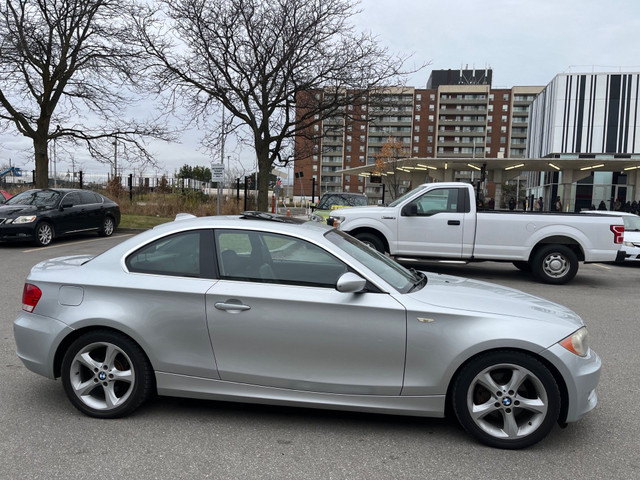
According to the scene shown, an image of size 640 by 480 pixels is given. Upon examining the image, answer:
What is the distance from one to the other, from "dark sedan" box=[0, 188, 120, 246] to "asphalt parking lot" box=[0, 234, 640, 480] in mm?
10327

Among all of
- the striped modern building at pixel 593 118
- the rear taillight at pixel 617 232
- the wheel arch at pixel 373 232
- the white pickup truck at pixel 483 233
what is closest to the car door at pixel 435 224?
the white pickup truck at pixel 483 233

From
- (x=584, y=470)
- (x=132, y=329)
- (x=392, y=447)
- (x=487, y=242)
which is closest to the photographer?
(x=584, y=470)

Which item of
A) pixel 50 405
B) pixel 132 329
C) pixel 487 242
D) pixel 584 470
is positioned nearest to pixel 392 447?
pixel 584 470

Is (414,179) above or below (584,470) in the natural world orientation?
above

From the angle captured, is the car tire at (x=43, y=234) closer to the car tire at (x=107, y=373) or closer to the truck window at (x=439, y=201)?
the truck window at (x=439, y=201)

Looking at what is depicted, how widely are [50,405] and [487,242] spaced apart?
331 inches

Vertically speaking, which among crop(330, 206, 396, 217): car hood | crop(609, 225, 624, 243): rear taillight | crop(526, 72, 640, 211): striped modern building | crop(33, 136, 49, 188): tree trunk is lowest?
crop(609, 225, 624, 243): rear taillight

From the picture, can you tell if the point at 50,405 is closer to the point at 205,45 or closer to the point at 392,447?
the point at 392,447

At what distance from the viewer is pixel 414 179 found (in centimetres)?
4959

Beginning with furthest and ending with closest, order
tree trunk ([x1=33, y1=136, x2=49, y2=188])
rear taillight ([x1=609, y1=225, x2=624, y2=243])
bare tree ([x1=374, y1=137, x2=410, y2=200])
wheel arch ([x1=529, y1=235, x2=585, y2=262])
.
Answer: bare tree ([x1=374, y1=137, x2=410, y2=200]), tree trunk ([x1=33, y1=136, x2=49, y2=188]), wheel arch ([x1=529, y1=235, x2=585, y2=262]), rear taillight ([x1=609, y1=225, x2=624, y2=243])

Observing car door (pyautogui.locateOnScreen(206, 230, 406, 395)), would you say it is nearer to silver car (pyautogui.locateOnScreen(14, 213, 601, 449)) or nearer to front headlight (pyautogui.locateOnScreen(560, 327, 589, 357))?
silver car (pyautogui.locateOnScreen(14, 213, 601, 449))

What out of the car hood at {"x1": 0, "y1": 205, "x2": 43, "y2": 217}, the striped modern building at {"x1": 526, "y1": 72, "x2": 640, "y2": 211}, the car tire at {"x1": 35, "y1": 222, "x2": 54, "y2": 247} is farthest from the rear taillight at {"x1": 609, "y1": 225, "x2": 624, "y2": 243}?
the striped modern building at {"x1": 526, "y1": 72, "x2": 640, "y2": 211}

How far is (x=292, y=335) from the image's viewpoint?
3389 mm

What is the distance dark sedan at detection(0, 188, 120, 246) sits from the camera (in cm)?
1333
